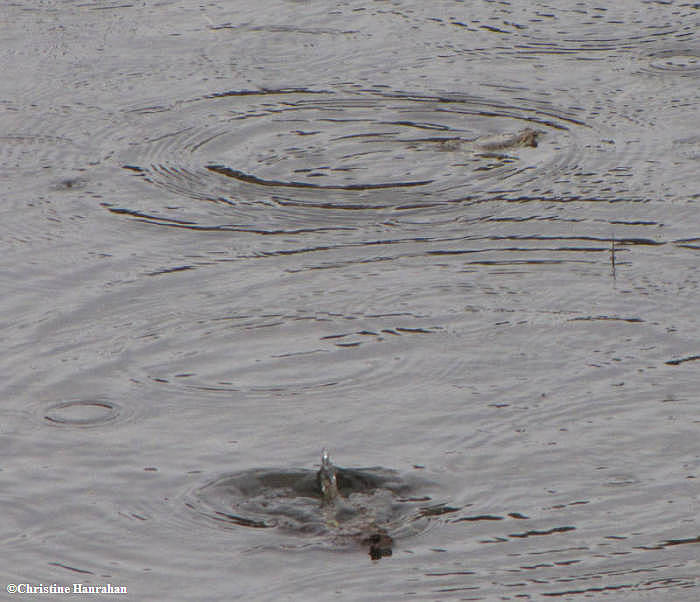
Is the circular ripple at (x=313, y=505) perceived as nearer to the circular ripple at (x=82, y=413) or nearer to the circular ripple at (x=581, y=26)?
the circular ripple at (x=82, y=413)

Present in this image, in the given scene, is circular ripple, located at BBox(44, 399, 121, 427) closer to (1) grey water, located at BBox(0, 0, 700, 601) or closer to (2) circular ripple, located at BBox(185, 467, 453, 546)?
(1) grey water, located at BBox(0, 0, 700, 601)

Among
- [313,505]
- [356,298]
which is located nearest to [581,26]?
[356,298]

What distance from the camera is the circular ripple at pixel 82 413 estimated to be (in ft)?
17.4

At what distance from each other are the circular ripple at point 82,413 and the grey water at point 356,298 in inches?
0.6

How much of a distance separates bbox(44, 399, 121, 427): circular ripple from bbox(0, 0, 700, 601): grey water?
15 mm

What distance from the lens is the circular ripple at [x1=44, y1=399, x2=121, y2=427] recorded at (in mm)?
5293

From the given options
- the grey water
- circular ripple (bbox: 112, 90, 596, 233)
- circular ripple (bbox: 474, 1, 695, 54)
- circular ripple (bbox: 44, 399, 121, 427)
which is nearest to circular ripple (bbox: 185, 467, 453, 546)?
the grey water

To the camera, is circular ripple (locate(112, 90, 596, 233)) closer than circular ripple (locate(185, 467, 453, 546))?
No

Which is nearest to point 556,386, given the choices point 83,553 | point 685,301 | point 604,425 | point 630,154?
point 604,425

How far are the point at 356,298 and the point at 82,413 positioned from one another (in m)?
1.32

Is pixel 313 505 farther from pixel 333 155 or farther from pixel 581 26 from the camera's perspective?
pixel 581 26

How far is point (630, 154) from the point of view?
7.53 meters

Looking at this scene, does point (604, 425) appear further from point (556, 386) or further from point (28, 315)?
point (28, 315)

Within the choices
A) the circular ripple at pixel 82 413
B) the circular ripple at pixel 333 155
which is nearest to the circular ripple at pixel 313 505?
the circular ripple at pixel 82 413
